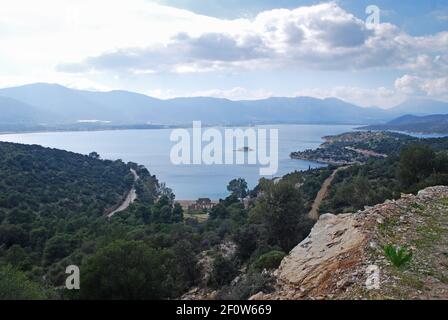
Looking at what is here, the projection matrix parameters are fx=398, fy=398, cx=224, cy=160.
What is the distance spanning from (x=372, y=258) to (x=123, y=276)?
4849mm

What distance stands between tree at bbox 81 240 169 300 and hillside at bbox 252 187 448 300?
2.82 meters

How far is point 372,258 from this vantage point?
5.74 metres

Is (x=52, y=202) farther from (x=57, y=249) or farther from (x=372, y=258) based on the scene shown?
(x=372, y=258)

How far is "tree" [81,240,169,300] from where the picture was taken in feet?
25.9

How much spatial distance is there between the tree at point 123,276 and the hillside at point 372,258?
2.82 m

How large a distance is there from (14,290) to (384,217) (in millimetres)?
7093

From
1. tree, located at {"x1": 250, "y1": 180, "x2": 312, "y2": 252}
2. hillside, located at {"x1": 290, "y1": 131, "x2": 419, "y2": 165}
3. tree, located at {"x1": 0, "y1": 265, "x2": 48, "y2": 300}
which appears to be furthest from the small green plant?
hillside, located at {"x1": 290, "y1": 131, "x2": 419, "y2": 165}

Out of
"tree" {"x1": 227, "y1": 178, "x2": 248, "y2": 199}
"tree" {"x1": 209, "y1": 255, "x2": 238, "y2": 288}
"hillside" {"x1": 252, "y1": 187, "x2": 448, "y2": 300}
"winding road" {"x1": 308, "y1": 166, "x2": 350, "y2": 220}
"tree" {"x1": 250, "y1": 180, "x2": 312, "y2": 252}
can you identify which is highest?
"hillside" {"x1": 252, "y1": 187, "x2": 448, "y2": 300}

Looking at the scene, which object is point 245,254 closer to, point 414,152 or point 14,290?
point 14,290

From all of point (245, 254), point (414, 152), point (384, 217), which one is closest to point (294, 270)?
point (384, 217)

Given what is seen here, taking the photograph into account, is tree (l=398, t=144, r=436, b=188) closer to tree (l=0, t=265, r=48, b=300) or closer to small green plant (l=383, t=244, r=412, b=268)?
small green plant (l=383, t=244, r=412, b=268)

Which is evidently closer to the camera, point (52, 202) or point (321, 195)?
point (321, 195)

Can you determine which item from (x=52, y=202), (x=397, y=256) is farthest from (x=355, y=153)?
(x=397, y=256)

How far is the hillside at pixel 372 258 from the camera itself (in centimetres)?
500
